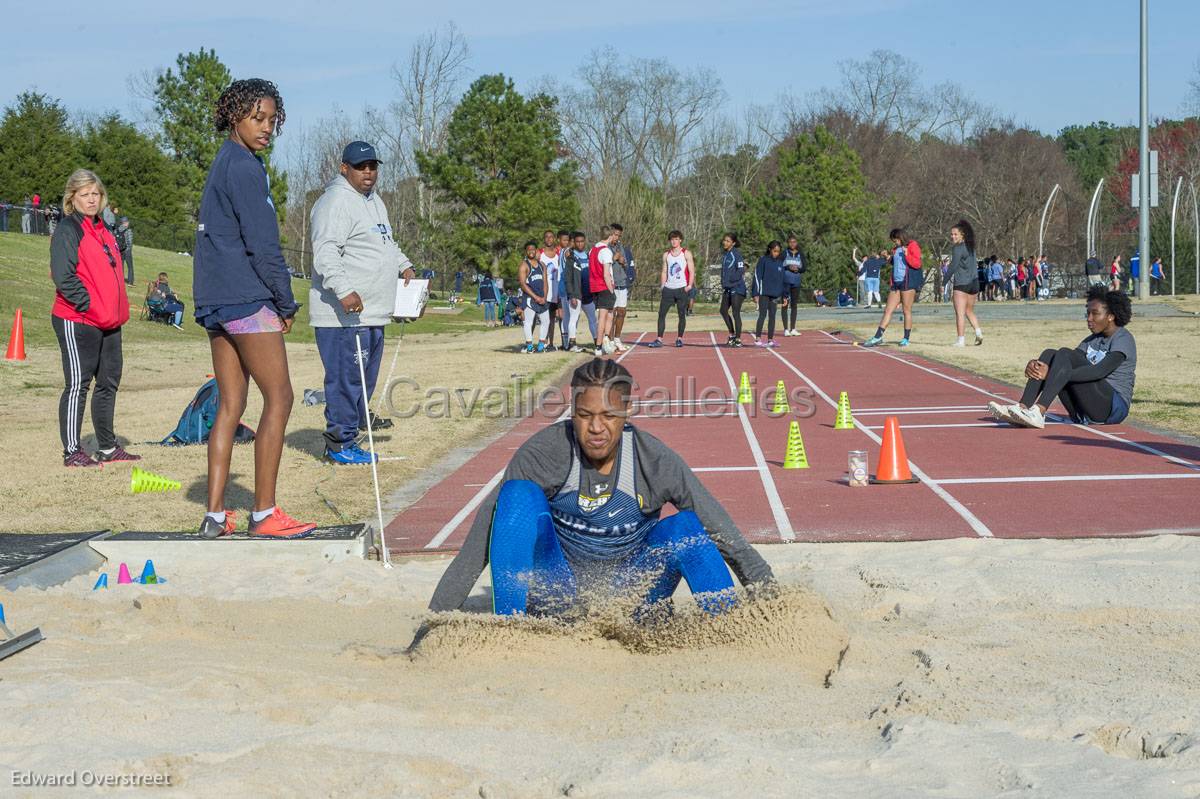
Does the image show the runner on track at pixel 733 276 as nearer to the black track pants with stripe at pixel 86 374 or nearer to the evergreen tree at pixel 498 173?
the black track pants with stripe at pixel 86 374

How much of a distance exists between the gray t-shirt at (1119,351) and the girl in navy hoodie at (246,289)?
746 centimetres

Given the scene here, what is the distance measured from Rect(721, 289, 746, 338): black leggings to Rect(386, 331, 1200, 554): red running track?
6808mm

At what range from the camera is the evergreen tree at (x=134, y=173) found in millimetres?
58969

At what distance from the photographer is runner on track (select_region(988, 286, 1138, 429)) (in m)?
11.0

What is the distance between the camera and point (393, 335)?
29.9m

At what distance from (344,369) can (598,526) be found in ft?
15.7

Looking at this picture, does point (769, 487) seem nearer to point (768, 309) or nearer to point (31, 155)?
point (768, 309)

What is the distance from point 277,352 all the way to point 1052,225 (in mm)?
77254

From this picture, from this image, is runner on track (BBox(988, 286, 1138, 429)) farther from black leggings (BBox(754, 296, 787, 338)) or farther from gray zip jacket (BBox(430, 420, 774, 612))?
black leggings (BBox(754, 296, 787, 338))

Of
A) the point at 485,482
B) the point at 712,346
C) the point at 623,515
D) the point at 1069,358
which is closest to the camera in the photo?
the point at 623,515

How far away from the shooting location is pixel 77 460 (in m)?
9.29

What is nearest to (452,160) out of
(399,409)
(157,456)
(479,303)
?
(479,303)

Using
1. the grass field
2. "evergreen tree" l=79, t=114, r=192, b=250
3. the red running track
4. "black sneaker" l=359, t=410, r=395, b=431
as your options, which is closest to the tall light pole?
the grass field

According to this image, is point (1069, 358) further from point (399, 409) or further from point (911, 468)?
point (399, 409)
